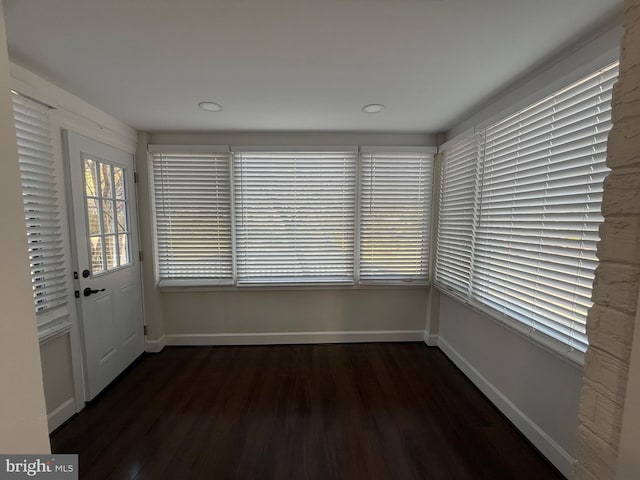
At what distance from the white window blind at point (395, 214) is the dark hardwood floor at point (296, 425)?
961mm

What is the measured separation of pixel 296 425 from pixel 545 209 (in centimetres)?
214

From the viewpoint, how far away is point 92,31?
3.99 ft

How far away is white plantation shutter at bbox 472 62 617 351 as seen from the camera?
50.5 inches

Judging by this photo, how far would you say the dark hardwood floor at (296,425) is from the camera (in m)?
1.53

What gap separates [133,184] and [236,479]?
2.60 meters

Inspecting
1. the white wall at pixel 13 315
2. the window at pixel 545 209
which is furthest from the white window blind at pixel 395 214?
the white wall at pixel 13 315

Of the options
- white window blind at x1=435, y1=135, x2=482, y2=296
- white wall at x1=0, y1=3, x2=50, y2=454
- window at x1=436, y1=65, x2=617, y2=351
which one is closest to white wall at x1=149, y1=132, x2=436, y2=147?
white window blind at x1=435, y1=135, x2=482, y2=296

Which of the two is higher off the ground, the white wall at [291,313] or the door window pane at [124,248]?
the door window pane at [124,248]

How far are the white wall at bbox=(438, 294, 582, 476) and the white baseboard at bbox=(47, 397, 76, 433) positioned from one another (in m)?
3.17

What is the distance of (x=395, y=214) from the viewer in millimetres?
2812

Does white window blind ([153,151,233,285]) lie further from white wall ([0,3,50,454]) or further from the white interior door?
white wall ([0,3,50,454])

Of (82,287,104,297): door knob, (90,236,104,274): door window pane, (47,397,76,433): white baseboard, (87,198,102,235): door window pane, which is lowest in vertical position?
(47,397,76,433): white baseboard

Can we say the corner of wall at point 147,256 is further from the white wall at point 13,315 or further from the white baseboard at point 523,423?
the white baseboard at point 523,423

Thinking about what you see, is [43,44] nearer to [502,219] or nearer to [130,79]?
[130,79]
